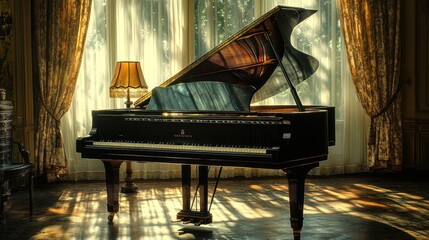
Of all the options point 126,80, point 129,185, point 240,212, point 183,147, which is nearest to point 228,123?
point 183,147

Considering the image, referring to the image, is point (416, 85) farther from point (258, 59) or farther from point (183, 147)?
point (183, 147)

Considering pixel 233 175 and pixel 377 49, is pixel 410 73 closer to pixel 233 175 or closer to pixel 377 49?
pixel 377 49

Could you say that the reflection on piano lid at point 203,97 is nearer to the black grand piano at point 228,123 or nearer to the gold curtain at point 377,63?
the black grand piano at point 228,123

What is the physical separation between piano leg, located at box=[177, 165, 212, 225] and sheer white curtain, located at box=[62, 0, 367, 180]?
2783mm

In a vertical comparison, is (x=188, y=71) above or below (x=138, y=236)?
above

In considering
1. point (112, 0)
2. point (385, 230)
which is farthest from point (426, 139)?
point (112, 0)

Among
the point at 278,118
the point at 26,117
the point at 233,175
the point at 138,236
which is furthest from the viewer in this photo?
the point at 233,175

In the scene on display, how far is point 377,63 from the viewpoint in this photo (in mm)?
8531

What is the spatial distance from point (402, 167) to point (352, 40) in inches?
63.4

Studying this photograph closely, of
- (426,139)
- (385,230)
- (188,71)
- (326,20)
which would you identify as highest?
(326,20)

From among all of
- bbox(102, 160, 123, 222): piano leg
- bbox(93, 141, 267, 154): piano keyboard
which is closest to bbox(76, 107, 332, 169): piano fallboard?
bbox(93, 141, 267, 154): piano keyboard

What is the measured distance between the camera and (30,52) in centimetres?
778

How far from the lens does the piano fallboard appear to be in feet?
16.1

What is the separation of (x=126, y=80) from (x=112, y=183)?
1.62m
